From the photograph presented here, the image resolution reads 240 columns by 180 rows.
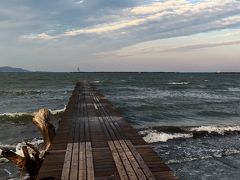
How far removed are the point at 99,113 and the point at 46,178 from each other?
1119 cm

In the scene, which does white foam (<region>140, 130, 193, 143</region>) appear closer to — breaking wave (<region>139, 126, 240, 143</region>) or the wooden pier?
breaking wave (<region>139, 126, 240, 143</region>)

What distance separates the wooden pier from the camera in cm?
819

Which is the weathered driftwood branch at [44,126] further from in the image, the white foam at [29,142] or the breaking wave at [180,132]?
the breaking wave at [180,132]

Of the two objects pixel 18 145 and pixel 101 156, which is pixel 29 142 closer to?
pixel 18 145

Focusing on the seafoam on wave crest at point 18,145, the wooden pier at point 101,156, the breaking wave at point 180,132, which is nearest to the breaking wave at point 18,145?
the seafoam on wave crest at point 18,145

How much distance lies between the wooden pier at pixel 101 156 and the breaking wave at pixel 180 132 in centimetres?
421

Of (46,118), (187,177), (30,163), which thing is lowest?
(187,177)

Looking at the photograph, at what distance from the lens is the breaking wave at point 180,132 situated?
1861cm

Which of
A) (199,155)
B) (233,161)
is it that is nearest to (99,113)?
(199,155)

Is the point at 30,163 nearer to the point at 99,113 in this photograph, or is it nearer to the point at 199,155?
the point at 199,155

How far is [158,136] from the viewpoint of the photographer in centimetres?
1878

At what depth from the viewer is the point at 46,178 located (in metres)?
8.10

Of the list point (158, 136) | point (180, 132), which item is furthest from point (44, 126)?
point (180, 132)

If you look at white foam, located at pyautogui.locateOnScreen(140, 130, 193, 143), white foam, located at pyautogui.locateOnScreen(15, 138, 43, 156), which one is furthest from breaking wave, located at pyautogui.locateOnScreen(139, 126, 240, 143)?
white foam, located at pyautogui.locateOnScreen(15, 138, 43, 156)
